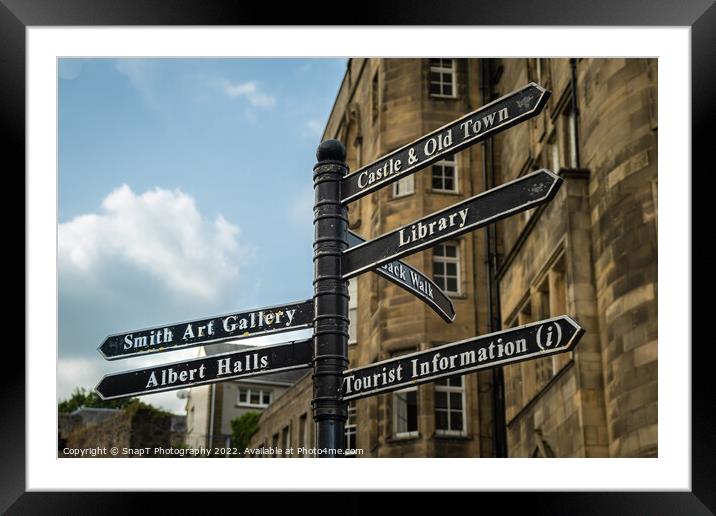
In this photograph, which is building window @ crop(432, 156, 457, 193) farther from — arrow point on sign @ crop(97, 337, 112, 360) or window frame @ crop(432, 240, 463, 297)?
arrow point on sign @ crop(97, 337, 112, 360)

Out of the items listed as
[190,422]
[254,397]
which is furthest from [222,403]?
[190,422]

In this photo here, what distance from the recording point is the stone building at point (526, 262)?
14.0 meters

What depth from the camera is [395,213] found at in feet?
80.8

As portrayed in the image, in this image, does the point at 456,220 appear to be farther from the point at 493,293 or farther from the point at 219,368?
the point at 493,293

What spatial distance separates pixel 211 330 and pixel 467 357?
178cm

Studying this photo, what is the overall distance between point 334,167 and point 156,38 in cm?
151

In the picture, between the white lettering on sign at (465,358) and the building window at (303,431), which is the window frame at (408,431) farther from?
the white lettering on sign at (465,358)

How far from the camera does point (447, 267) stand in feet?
80.5

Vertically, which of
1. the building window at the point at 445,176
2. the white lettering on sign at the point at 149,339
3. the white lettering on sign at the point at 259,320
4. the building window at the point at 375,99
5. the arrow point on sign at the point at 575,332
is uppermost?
the building window at the point at 375,99

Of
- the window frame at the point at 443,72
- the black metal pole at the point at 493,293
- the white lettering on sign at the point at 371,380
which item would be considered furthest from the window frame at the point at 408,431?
the white lettering on sign at the point at 371,380

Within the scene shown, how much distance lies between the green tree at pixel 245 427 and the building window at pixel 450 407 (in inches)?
471

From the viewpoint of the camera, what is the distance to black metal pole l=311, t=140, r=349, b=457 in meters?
7.88

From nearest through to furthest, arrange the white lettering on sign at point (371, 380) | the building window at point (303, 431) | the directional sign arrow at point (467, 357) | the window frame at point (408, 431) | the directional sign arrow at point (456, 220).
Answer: the directional sign arrow at point (467, 357), the directional sign arrow at point (456, 220), the white lettering on sign at point (371, 380), the window frame at point (408, 431), the building window at point (303, 431)
